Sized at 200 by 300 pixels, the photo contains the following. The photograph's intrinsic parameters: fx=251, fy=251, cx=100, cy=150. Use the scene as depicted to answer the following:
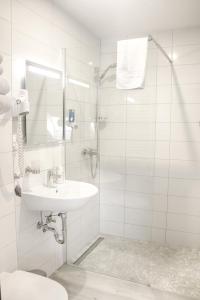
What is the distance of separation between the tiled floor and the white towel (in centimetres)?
178

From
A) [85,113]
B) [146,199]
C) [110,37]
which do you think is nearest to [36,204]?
[85,113]

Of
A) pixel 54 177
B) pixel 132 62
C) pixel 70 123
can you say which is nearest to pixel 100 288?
pixel 54 177

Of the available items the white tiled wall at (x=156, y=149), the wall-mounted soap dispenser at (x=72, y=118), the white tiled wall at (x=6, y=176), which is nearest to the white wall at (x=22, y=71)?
the white tiled wall at (x=6, y=176)

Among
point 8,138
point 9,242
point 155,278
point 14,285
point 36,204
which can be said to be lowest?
point 155,278

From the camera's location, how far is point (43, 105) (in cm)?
215

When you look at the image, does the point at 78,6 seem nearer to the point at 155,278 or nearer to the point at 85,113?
the point at 85,113

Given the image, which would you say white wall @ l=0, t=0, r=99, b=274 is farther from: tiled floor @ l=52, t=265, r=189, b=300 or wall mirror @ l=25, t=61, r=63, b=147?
tiled floor @ l=52, t=265, r=189, b=300

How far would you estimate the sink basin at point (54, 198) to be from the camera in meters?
1.77

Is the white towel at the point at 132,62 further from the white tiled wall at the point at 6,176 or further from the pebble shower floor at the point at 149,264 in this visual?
the pebble shower floor at the point at 149,264

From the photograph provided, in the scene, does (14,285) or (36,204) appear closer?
(14,285)

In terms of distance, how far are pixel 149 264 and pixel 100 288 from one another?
2.02 feet

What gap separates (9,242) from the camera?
1785 mm

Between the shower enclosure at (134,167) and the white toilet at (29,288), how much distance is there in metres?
0.97

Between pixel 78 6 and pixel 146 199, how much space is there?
2.10 m
